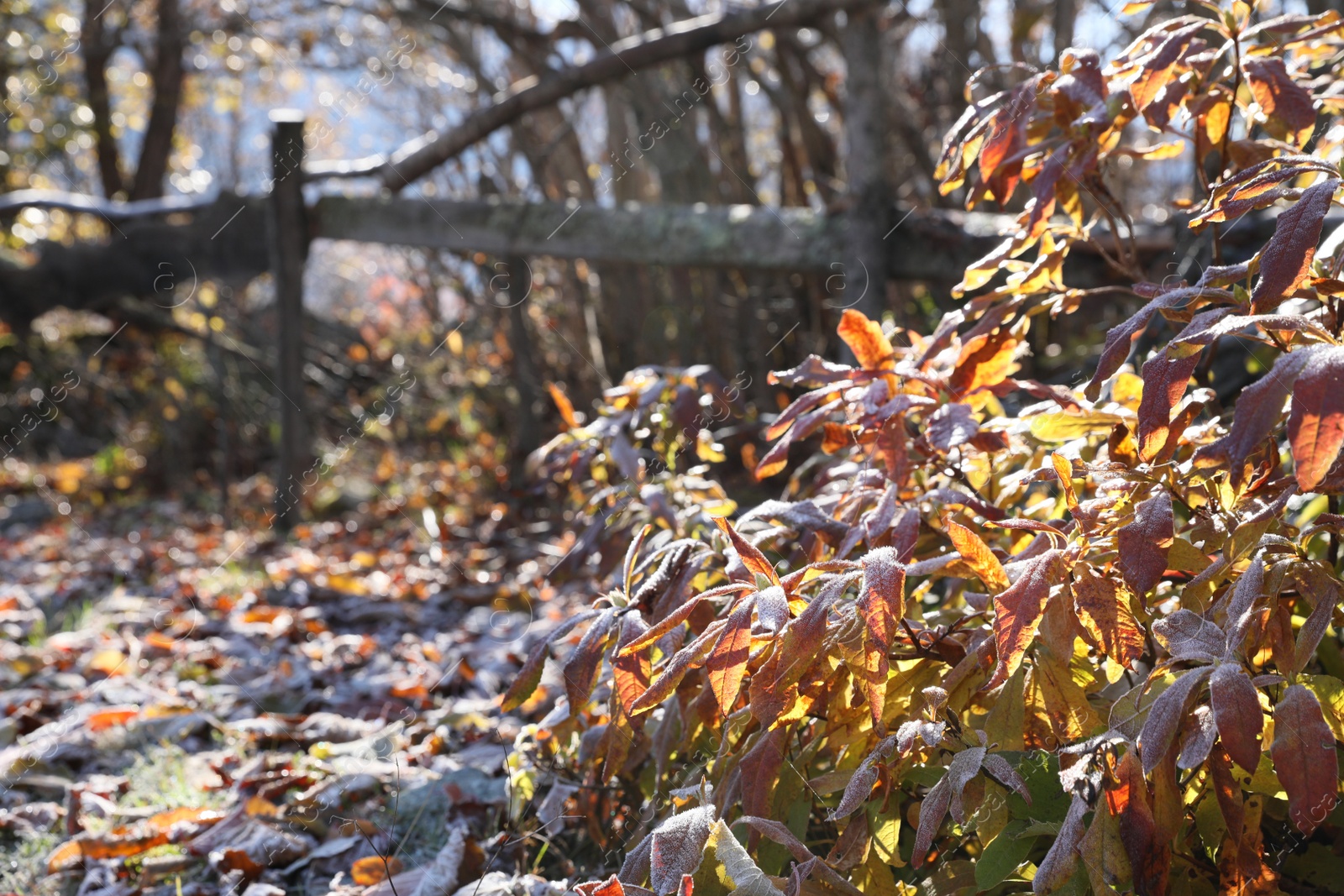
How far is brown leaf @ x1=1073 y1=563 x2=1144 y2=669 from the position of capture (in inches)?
40.5

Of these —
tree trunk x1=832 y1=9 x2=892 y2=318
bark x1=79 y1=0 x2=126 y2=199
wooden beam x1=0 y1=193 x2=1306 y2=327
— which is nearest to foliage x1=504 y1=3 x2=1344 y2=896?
wooden beam x1=0 y1=193 x2=1306 y2=327

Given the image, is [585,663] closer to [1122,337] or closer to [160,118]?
[1122,337]

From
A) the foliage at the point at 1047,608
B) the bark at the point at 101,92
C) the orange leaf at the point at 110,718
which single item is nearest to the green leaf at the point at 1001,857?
the foliage at the point at 1047,608

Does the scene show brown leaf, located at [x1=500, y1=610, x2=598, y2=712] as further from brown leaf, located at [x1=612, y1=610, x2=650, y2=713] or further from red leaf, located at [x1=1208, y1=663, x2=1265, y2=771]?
red leaf, located at [x1=1208, y1=663, x2=1265, y2=771]

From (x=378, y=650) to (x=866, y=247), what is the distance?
6.47 ft

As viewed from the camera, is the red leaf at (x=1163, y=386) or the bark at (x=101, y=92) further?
the bark at (x=101, y=92)

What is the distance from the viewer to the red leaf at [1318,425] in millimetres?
776

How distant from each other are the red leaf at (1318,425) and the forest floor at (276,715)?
1.06 metres

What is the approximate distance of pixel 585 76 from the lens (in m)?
3.99

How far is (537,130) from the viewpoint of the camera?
5.74 meters

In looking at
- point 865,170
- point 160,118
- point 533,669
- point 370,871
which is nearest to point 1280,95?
point 533,669

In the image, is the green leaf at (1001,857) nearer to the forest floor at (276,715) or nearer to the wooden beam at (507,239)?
the forest floor at (276,715)

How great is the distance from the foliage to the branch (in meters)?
2.14

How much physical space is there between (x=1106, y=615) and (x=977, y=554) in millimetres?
137
